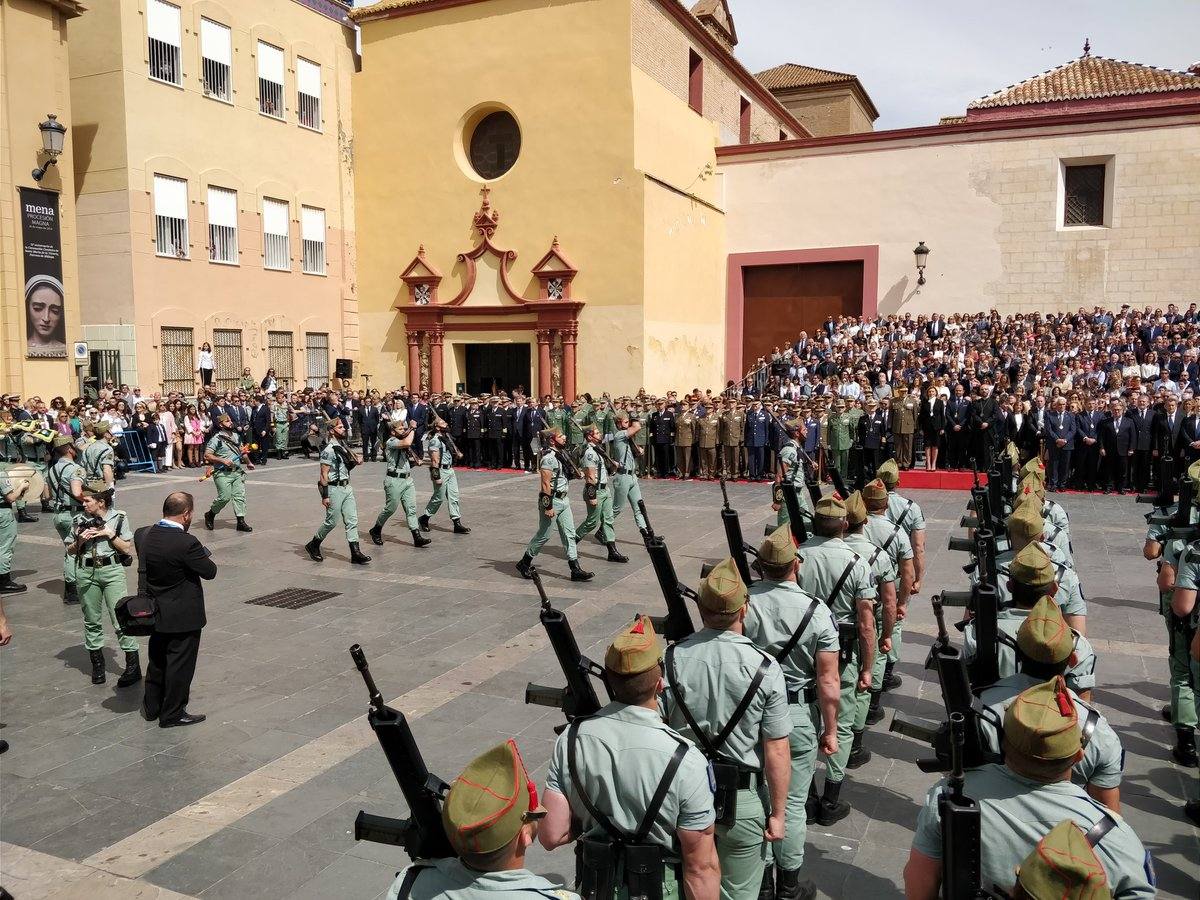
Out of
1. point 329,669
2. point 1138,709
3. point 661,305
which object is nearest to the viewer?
point 1138,709

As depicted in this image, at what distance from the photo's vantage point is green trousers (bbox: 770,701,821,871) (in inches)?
175

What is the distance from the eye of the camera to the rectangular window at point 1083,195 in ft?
84.4

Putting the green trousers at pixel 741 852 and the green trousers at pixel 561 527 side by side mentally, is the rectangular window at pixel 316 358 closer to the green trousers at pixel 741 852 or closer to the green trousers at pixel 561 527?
the green trousers at pixel 561 527

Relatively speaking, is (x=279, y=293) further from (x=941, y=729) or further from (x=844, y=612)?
(x=941, y=729)

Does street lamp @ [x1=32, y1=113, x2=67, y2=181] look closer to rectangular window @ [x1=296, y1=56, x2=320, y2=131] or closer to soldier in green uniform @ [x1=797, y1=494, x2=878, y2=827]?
rectangular window @ [x1=296, y1=56, x2=320, y2=131]

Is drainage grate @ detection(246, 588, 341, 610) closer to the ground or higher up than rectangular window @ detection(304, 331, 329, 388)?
closer to the ground

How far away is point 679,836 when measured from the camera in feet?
10.5

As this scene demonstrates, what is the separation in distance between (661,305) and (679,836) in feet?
78.3

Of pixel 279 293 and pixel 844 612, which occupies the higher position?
pixel 279 293

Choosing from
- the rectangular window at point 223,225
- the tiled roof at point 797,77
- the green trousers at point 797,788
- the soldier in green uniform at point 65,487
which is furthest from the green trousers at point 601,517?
the tiled roof at point 797,77

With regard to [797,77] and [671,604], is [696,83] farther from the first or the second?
[671,604]

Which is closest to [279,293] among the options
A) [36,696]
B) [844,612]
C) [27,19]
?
[27,19]

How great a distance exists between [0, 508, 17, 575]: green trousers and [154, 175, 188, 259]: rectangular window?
14.8 m

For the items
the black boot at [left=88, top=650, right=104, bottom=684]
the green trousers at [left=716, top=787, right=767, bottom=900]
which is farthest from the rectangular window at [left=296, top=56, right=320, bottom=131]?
the green trousers at [left=716, top=787, right=767, bottom=900]
